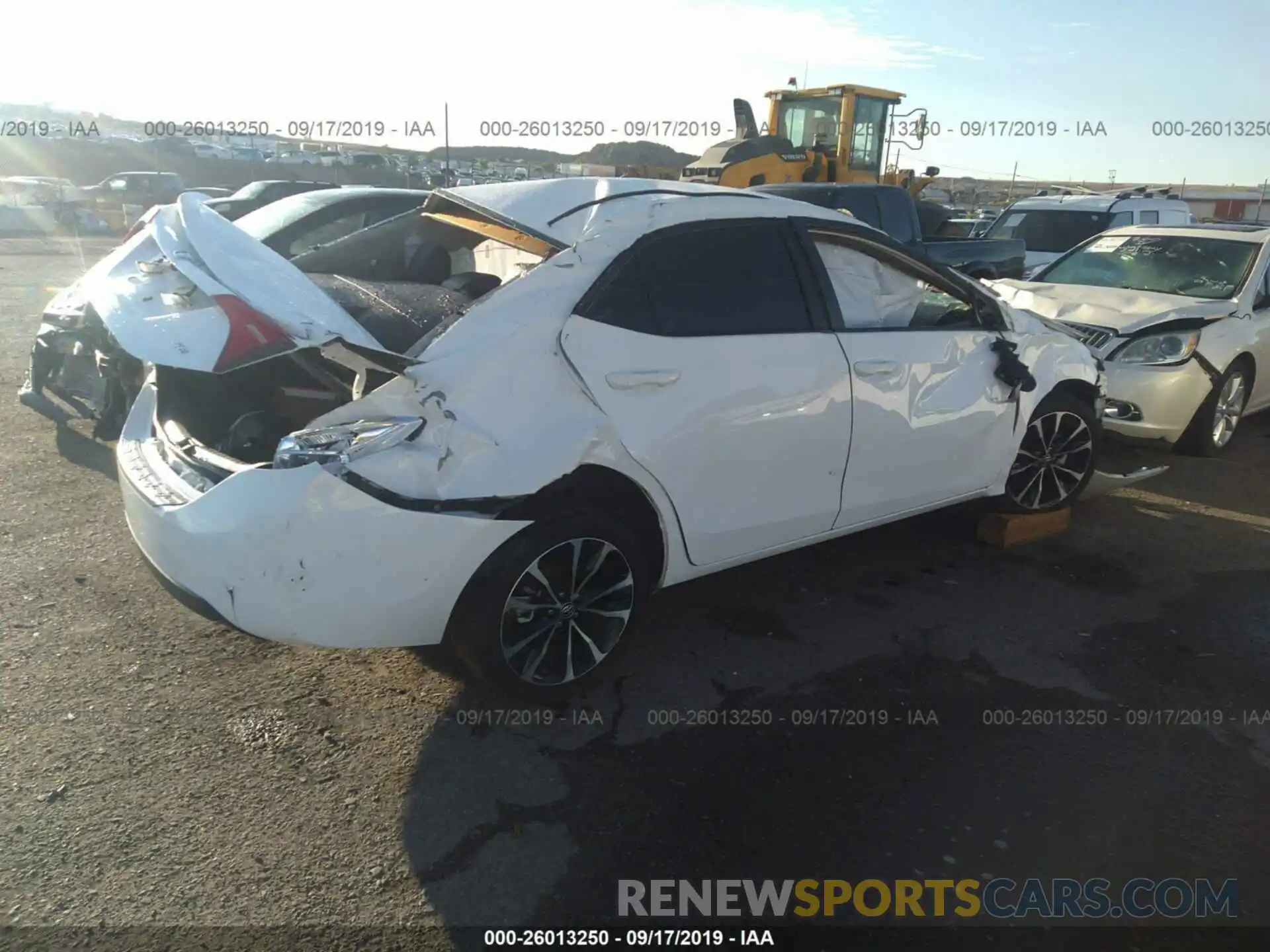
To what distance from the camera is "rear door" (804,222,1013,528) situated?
154 inches

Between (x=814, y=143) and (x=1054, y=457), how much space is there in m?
11.7

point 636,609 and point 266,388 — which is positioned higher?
point 266,388

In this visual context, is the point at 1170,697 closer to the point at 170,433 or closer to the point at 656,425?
the point at 656,425

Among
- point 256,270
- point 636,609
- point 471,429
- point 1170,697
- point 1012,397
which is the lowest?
point 1170,697

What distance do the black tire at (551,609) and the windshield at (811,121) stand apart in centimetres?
1319

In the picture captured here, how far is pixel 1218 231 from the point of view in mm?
7617

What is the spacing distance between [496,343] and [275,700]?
59.1 inches

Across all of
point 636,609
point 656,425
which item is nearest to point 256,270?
point 656,425

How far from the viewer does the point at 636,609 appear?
3420 millimetres

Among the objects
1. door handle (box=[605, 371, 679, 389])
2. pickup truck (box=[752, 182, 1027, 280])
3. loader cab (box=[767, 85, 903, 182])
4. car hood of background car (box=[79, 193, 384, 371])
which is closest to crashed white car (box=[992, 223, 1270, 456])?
pickup truck (box=[752, 182, 1027, 280])

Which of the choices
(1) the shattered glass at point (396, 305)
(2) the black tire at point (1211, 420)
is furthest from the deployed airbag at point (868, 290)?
(2) the black tire at point (1211, 420)

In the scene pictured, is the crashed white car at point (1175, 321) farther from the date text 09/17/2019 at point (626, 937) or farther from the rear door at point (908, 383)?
the date text 09/17/2019 at point (626, 937)

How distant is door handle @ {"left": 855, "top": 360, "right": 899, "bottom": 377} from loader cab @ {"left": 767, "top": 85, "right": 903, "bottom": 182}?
1128 centimetres

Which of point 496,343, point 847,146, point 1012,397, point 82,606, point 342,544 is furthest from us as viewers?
point 847,146
